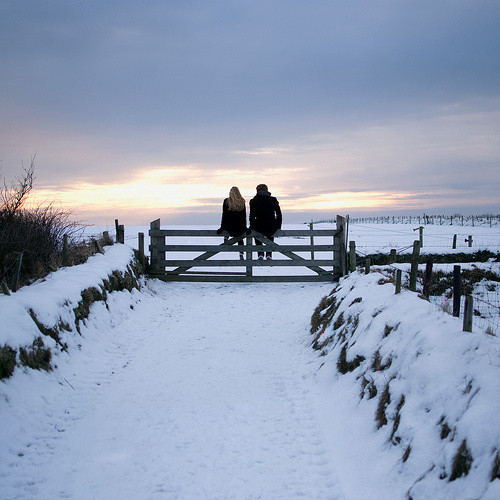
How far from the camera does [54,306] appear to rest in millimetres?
5738

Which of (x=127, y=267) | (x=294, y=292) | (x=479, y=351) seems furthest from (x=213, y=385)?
(x=294, y=292)

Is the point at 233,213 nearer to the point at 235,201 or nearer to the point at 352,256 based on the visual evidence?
the point at 235,201

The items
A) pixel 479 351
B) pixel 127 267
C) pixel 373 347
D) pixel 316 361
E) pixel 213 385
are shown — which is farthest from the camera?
pixel 127 267

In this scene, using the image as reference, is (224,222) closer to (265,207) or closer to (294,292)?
(265,207)

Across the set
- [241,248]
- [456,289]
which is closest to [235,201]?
[241,248]

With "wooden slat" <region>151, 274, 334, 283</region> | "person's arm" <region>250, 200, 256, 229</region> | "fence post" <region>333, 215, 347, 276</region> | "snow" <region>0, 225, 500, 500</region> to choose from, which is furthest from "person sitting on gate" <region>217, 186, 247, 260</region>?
"snow" <region>0, 225, 500, 500</region>

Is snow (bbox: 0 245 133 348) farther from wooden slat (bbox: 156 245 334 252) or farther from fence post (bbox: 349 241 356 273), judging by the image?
fence post (bbox: 349 241 356 273)

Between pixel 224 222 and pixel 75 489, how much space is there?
31.1 feet

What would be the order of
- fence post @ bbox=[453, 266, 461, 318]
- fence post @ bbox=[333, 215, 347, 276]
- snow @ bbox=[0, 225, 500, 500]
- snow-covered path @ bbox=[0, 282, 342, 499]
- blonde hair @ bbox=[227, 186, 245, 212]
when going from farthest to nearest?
1. blonde hair @ bbox=[227, 186, 245, 212]
2. fence post @ bbox=[333, 215, 347, 276]
3. fence post @ bbox=[453, 266, 461, 318]
4. snow-covered path @ bbox=[0, 282, 342, 499]
5. snow @ bbox=[0, 225, 500, 500]

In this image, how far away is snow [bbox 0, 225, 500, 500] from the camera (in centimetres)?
293

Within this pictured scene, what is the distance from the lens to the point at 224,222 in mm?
12211

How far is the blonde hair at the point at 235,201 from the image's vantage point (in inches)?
472

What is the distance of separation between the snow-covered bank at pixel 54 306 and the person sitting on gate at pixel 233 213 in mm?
4067

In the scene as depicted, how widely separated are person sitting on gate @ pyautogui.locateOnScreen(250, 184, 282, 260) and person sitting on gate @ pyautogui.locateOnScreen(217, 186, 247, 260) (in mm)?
319
